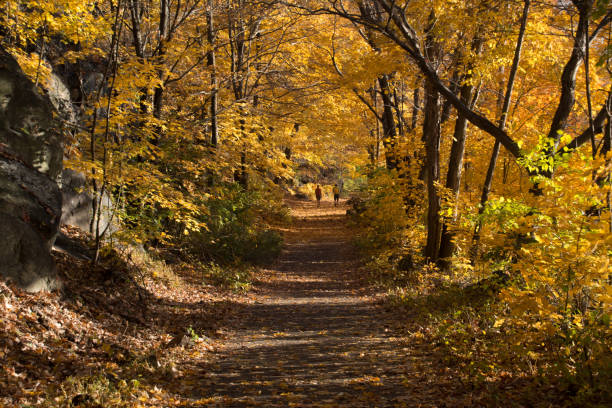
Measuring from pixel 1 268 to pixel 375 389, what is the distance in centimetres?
470

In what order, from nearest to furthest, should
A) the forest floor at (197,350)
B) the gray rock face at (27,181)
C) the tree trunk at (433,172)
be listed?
1. the forest floor at (197,350)
2. the gray rock face at (27,181)
3. the tree trunk at (433,172)

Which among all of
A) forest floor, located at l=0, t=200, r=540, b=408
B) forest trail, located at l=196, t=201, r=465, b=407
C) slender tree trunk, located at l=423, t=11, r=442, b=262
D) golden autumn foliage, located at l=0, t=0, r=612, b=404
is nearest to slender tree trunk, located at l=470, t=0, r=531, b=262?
golden autumn foliage, located at l=0, t=0, r=612, b=404

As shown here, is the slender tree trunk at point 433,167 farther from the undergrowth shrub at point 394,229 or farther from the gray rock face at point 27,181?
the gray rock face at point 27,181

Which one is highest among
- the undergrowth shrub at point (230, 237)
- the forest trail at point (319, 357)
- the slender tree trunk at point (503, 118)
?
the slender tree trunk at point (503, 118)

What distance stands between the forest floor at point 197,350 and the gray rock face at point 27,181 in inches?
14.6

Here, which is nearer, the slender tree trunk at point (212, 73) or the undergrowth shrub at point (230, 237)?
the slender tree trunk at point (212, 73)

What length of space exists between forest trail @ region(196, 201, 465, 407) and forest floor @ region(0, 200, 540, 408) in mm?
20

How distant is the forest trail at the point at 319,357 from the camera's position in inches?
185

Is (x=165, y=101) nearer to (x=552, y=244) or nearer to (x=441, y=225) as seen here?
(x=441, y=225)

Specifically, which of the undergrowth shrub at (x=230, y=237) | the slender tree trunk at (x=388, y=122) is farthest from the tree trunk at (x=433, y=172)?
the undergrowth shrub at (x=230, y=237)

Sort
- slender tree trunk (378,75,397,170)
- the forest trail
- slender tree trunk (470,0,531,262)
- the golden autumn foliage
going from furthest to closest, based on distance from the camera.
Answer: slender tree trunk (378,75,397,170) < slender tree trunk (470,0,531,262) < the forest trail < the golden autumn foliage

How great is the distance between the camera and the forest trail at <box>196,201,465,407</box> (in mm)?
4703

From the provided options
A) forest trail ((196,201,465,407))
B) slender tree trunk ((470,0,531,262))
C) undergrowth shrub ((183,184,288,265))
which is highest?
slender tree trunk ((470,0,531,262))

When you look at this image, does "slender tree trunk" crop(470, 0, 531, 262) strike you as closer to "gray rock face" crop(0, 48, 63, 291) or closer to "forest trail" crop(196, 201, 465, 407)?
"forest trail" crop(196, 201, 465, 407)
